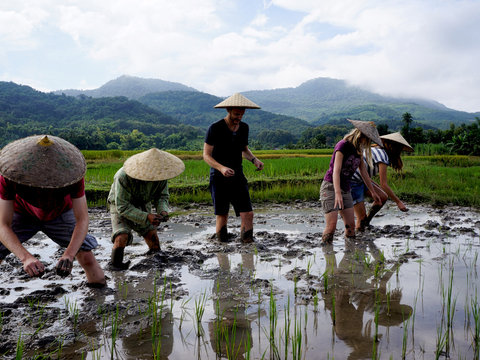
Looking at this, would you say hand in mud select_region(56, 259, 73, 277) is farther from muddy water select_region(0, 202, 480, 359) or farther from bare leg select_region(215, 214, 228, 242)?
bare leg select_region(215, 214, 228, 242)

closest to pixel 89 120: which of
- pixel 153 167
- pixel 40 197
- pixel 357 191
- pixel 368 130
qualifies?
pixel 357 191

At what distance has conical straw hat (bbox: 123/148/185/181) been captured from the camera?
3287 mm

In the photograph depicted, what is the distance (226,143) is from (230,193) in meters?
0.58

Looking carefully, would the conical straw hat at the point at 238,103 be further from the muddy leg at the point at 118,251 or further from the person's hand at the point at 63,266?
the person's hand at the point at 63,266

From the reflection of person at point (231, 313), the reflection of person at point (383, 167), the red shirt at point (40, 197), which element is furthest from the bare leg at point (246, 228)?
the red shirt at point (40, 197)

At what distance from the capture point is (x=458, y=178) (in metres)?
9.12

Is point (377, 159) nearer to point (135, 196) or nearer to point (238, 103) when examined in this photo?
point (238, 103)

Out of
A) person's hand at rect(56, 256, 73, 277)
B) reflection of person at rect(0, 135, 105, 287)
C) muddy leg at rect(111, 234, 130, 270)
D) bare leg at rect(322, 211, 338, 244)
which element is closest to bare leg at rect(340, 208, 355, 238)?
bare leg at rect(322, 211, 338, 244)

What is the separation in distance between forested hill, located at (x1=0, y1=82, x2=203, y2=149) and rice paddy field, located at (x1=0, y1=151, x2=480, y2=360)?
157 ft

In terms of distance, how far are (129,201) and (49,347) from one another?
5.31ft

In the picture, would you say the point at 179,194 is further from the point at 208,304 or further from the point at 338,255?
the point at 208,304

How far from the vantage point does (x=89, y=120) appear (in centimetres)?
8438

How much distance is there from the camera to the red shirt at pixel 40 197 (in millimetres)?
2329

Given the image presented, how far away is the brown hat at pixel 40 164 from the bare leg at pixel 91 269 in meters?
0.90
